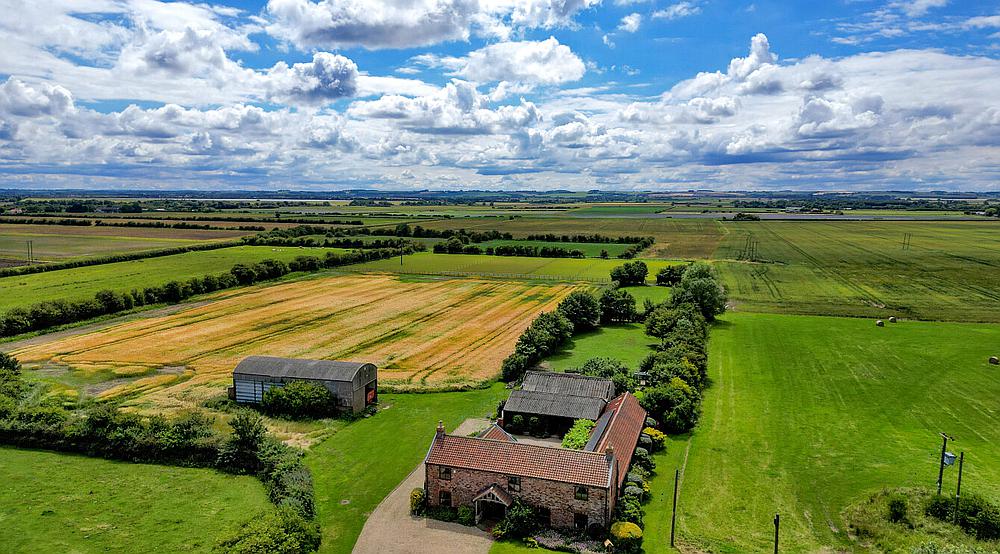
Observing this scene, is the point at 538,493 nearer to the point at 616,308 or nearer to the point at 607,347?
the point at 607,347

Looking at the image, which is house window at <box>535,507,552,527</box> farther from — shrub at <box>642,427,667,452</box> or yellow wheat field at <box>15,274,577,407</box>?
yellow wheat field at <box>15,274,577,407</box>

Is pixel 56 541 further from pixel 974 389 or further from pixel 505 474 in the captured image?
pixel 974 389

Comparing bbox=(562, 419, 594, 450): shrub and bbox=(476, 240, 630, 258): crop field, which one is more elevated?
bbox=(476, 240, 630, 258): crop field

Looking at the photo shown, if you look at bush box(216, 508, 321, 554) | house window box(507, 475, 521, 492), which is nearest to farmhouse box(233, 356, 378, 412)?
bush box(216, 508, 321, 554)

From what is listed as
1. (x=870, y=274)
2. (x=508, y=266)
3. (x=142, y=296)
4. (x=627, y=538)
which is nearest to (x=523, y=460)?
(x=627, y=538)

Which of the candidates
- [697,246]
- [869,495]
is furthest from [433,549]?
[697,246]

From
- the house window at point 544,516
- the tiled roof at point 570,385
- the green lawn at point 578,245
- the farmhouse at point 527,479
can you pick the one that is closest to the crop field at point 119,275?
the green lawn at point 578,245
